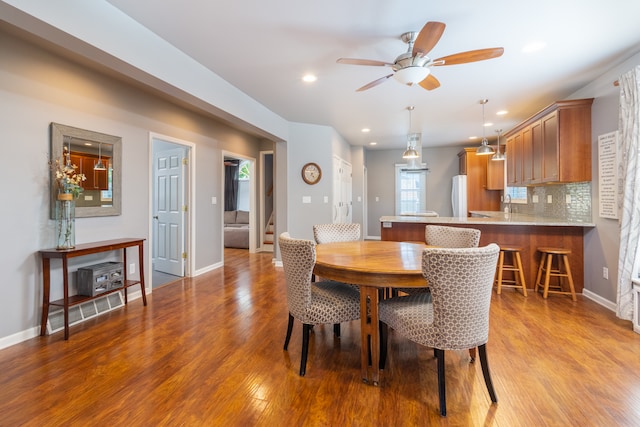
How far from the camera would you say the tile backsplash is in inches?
144

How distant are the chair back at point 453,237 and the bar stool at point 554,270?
143cm

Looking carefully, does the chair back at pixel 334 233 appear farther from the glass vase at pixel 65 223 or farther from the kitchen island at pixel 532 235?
the glass vase at pixel 65 223

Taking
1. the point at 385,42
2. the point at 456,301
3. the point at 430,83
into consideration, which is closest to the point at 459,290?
the point at 456,301

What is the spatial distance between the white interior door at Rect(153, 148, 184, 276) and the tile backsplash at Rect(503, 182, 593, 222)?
5.32 metres

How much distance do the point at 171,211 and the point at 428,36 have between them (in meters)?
4.23

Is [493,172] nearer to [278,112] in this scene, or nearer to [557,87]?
[557,87]

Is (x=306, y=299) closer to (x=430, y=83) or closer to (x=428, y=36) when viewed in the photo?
(x=428, y=36)

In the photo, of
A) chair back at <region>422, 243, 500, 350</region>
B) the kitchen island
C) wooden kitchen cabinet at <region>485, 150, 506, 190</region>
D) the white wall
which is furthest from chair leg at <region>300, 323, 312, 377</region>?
wooden kitchen cabinet at <region>485, 150, 506, 190</region>

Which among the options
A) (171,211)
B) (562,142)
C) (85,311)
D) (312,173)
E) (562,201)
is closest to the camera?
(85,311)

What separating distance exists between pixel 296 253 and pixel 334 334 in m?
1.02

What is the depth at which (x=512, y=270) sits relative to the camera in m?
3.94

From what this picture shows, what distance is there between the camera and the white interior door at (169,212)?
4.62 metres

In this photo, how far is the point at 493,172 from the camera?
250 inches

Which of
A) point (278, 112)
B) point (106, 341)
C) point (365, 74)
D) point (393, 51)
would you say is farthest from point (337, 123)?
point (106, 341)
